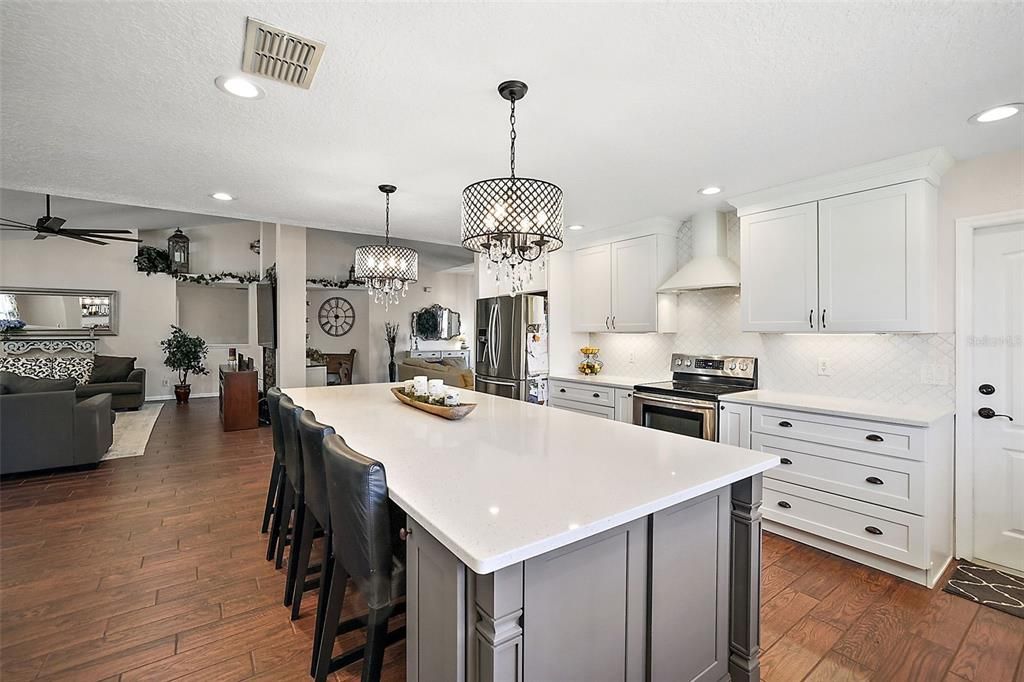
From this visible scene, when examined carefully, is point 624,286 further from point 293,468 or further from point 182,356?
point 182,356

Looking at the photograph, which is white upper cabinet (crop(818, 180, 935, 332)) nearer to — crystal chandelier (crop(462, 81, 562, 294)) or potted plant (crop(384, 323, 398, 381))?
crystal chandelier (crop(462, 81, 562, 294))

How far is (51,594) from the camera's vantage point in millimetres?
2352

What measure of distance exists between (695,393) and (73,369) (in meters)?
9.26

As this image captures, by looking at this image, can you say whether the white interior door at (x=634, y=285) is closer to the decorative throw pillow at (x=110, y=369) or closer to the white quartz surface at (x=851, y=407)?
the white quartz surface at (x=851, y=407)

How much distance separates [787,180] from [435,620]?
3298 millimetres

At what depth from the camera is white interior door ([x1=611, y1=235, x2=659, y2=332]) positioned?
14.2 ft

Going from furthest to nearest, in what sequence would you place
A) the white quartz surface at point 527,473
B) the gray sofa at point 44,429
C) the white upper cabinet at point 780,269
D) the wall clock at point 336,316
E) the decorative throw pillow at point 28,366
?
the wall clock at point 336,316, the decorative throw pillow at point 28,366, the gray sofa at point 44,429, the white upper cabinet at point 780,269, the white quartz surface at point 527,473

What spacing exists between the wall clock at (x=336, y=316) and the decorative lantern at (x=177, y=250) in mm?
2581

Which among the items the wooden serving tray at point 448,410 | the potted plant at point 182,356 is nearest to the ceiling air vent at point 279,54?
the wooden serving tray at point 448,410

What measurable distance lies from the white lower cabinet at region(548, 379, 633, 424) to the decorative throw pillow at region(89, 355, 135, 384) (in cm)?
718

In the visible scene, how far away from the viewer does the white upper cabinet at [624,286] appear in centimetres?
432

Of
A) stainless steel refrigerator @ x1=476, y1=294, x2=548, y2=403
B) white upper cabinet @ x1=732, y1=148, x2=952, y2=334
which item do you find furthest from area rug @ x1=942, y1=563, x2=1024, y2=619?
stainless steel refrigerator @ x1=476, y1=294, x2=548, y2=403

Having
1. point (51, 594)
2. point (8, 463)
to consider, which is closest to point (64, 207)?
point (8, 463)

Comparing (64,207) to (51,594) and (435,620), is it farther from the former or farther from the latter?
(435,620)
